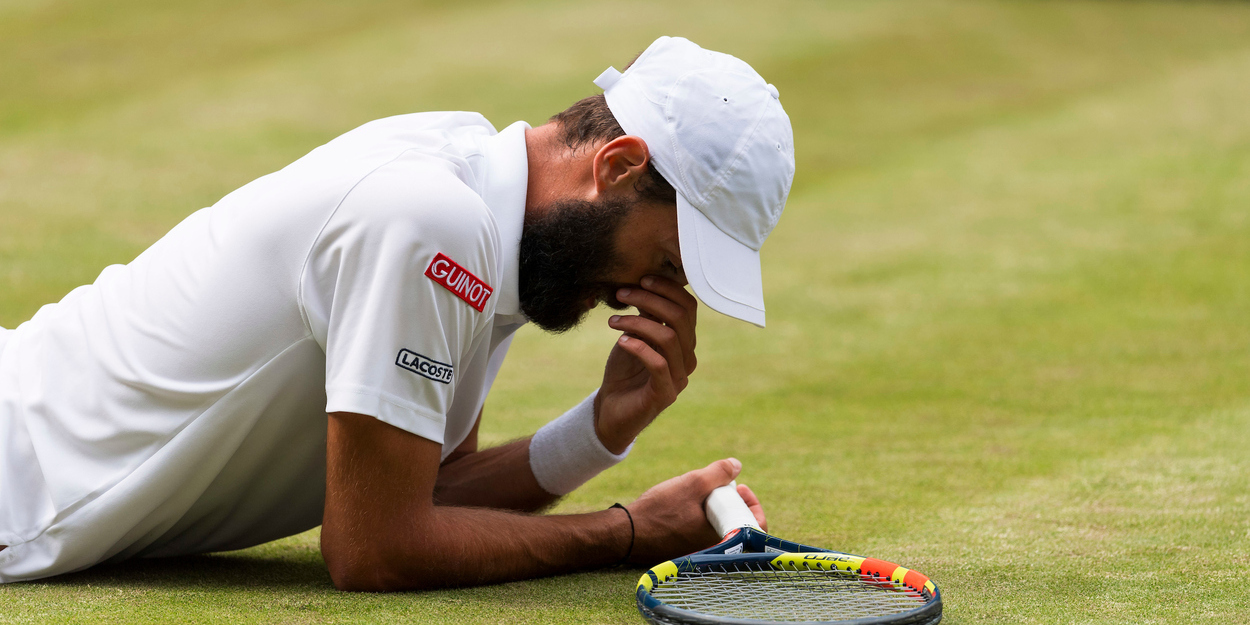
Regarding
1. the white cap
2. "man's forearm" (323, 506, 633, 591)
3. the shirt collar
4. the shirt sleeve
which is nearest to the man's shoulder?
the shirt sleeve

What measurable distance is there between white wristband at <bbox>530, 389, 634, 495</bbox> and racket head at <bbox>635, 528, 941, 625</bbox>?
0.50 meters

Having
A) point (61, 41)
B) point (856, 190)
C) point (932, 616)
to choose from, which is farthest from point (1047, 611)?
point (61, 41)

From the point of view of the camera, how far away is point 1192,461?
421cm

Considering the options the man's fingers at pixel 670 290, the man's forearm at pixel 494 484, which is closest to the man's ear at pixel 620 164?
the man's fingers at pixel 670 290

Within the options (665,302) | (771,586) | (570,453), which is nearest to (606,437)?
(570,453)

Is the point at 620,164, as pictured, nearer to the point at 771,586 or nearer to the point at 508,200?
the point at 508,200

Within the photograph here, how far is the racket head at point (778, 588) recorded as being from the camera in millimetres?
2263

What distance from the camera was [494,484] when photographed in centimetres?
331

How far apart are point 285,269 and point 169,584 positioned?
0.85 meters

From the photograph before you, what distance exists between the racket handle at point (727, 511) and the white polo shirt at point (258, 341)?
2.34ft

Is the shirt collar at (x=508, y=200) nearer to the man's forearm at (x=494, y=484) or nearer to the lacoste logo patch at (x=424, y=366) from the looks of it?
the lacoste logo patch at (x=424, y=366)

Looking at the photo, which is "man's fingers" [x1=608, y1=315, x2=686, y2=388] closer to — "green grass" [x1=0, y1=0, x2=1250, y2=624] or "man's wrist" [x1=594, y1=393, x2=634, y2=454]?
"man's wrist" [x1=594, y1=393, x2=634, y2=454]

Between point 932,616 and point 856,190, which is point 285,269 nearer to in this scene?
point 932,616

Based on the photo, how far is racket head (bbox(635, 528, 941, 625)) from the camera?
226 cm
